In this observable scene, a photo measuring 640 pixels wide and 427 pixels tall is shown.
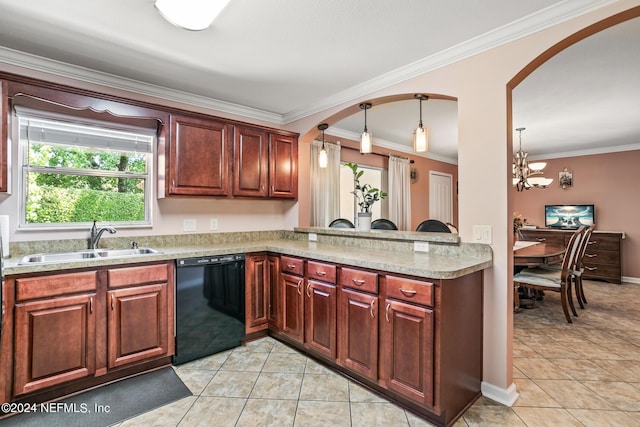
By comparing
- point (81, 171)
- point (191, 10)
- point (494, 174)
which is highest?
point (191, 10)

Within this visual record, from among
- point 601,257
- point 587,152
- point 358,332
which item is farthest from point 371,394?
point 587,152

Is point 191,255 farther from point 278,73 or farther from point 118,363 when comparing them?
point 278,73

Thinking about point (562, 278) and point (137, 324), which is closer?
point (137, 324)

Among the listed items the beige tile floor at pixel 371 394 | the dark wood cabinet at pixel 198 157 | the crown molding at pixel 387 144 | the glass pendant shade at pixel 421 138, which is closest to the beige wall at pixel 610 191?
the crown molding at pixel 387 144

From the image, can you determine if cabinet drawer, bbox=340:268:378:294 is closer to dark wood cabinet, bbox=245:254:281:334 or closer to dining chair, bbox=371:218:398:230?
dark wood cabinet, bbox=245:254:281:334

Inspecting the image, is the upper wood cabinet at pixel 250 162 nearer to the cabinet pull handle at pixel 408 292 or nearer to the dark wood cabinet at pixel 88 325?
the dark wood cabinet at pixel 88 325

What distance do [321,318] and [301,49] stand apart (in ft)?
6.58

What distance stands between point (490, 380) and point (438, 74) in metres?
2.18

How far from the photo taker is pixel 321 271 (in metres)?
2.45

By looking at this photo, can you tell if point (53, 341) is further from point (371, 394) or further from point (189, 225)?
point (371, 394)

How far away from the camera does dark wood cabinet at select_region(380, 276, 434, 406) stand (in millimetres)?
1794

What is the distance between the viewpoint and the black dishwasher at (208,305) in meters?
2.53

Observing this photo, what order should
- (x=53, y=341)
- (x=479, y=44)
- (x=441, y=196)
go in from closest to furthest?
1. (x=53, y=341)
2. (x=479, y=44)
3. (x=441, y=196)

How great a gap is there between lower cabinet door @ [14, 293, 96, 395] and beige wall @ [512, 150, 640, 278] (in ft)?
25.0
